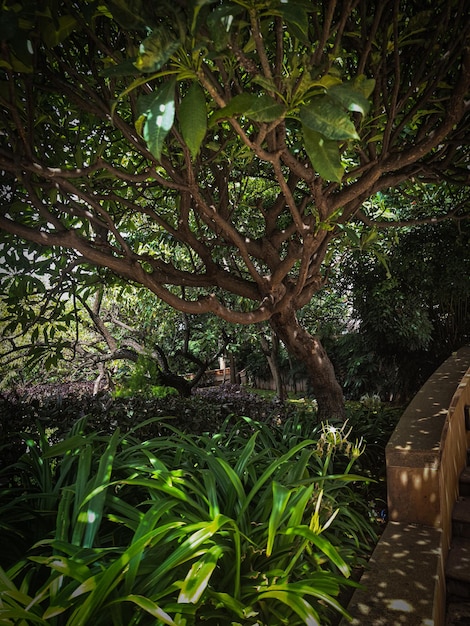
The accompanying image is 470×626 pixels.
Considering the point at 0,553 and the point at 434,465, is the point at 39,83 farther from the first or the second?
the point at 434,465

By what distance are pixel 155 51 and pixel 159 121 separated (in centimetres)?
15

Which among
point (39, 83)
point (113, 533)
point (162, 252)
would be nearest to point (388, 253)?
point (162, 252)

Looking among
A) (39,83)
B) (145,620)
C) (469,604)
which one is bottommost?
(469,604)

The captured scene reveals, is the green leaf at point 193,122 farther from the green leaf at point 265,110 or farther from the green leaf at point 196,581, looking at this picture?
the green leaf at point 196,581

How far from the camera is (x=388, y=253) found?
600 centimetres

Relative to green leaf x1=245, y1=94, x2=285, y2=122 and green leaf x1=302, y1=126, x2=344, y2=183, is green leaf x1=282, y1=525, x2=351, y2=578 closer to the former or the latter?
green leaf x1=302, y1=126, x2=344, y2=183

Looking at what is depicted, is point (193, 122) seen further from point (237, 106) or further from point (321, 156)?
point (321, 156)

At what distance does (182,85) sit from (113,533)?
2.68 m

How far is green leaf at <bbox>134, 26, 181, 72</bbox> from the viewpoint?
879 millimetres

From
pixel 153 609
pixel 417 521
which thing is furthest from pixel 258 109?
pixel 417 521

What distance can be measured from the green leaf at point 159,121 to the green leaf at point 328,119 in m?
0.29

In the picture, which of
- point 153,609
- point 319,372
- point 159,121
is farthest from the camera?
point 319,372

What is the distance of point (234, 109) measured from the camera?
41.6 inches

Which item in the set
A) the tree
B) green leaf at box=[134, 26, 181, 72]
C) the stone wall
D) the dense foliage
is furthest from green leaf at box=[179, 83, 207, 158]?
the stone wall
